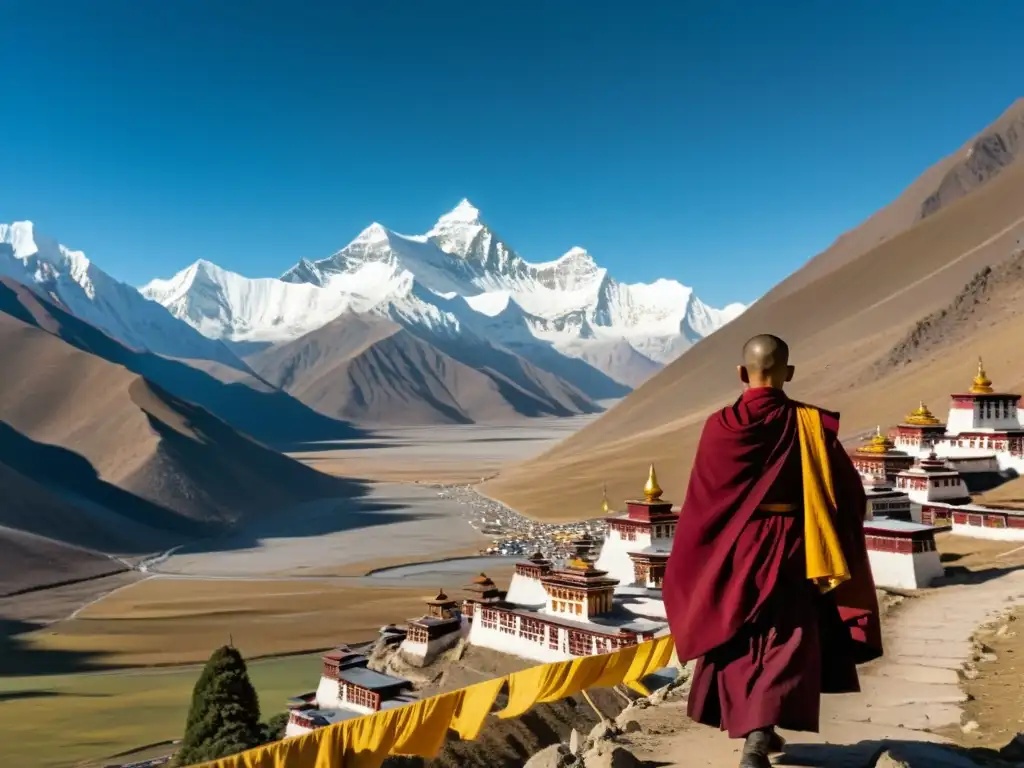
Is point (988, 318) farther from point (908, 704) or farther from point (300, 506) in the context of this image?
point (908, 704)

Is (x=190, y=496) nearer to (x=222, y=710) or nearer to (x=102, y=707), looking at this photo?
(x=102, y=707)

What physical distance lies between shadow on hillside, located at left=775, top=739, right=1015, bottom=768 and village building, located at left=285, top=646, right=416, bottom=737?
46.9 feet

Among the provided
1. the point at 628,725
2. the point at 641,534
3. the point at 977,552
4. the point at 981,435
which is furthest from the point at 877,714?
the point at 981,435

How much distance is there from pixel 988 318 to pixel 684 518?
225 feet

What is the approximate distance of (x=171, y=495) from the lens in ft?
231

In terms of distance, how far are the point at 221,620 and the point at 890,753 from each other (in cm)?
3352

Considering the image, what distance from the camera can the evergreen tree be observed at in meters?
18.5

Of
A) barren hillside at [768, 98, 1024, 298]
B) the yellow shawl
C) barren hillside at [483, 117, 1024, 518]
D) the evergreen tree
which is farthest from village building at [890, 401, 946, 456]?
barren hillside at [768, 98, 1024, 298]

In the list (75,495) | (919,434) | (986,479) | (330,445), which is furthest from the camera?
(330,445)

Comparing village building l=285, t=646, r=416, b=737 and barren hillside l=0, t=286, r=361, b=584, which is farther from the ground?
barren hillside l=0, t=286, r=361, b=584

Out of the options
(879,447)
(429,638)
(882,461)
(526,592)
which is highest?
(879,447)

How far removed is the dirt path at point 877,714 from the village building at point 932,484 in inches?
576

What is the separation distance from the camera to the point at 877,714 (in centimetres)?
672

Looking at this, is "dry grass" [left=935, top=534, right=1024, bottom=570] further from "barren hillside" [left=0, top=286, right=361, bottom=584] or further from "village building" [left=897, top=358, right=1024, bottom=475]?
"barren hillside" [left=0, top=286, right=361, bottom=584]
